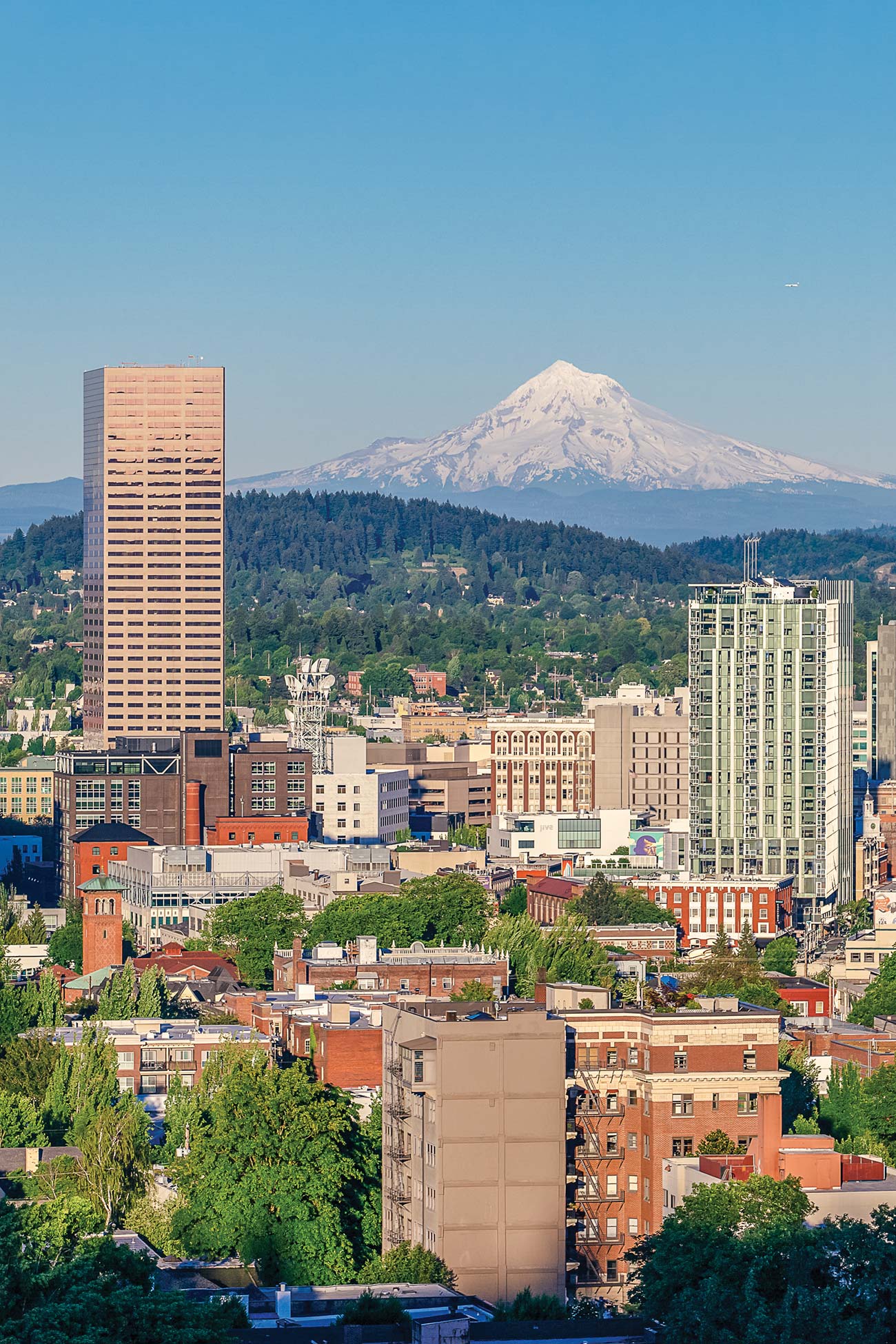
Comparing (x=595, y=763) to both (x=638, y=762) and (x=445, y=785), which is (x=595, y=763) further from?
(x=445, y=785)

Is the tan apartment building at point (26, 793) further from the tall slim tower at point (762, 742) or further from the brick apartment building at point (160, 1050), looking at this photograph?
the brick apartment building at point (160, 1050)

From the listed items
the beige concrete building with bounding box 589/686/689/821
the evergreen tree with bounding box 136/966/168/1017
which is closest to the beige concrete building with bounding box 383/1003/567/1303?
the evergreen tree with bounding box 136/966/168/1017

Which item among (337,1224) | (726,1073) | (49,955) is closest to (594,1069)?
(726,1073)

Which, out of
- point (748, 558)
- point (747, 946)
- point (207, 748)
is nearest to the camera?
point (747, 946)

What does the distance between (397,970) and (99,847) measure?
48.7m

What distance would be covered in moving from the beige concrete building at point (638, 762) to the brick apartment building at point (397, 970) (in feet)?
268

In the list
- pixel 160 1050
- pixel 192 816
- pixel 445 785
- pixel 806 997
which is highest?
pixel 445 785

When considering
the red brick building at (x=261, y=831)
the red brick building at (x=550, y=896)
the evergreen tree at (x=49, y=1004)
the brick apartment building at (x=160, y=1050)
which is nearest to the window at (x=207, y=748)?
the red brick building at (x=261, y=831)

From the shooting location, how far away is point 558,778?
18175 centimetres

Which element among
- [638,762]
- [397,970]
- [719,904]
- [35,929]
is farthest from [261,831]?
[397,970]

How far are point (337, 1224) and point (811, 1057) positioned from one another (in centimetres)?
2601

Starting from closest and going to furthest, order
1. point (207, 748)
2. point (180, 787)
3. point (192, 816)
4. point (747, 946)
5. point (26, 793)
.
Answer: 1. point (747, 946)
2. point (192, 816)
3. point (180, 787)
4. point (207, 748)
5. point (26, 793)

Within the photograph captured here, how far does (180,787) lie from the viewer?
152 meters

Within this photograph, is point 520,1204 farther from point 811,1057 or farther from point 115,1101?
point 811,1057
